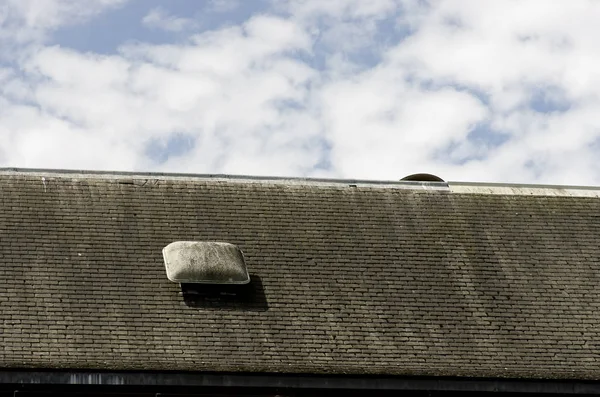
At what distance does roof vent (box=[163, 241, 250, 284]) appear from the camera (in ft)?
72.6

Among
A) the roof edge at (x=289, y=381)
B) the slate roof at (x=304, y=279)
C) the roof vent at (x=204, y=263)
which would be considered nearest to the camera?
the roof edge at (x=289, y=381)

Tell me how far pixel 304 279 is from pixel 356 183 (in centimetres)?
376

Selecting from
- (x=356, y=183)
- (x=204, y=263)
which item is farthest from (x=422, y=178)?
(x=204, y=263)

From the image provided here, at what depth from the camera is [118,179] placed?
24875mm

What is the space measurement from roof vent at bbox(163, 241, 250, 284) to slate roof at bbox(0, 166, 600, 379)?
204mm

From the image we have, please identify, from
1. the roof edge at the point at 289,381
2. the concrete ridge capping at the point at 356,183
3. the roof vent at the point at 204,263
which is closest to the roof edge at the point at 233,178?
the concrete ridge capping at the point at 356,183

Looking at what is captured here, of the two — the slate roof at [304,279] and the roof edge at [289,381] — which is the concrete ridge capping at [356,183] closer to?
the slate roof at [304,279]

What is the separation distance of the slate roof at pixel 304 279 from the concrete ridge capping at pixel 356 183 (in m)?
0.05

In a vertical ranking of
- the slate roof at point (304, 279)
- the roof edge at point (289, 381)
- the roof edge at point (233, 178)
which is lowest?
the roof edge at point (289, 381)

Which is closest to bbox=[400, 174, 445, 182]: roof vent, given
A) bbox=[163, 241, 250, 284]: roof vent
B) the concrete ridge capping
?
the concrete ridge capping

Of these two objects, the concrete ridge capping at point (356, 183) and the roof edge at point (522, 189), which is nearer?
the concrete ridge capping at point (356, 183)

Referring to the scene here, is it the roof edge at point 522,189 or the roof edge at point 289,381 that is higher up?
the roof edge at point 522,189

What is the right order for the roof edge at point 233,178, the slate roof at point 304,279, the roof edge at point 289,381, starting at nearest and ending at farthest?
the roof edge at point 289,381 → the slate roof at point 304,279 → the roof edge at point 233,178

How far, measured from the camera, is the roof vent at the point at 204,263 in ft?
72.6
